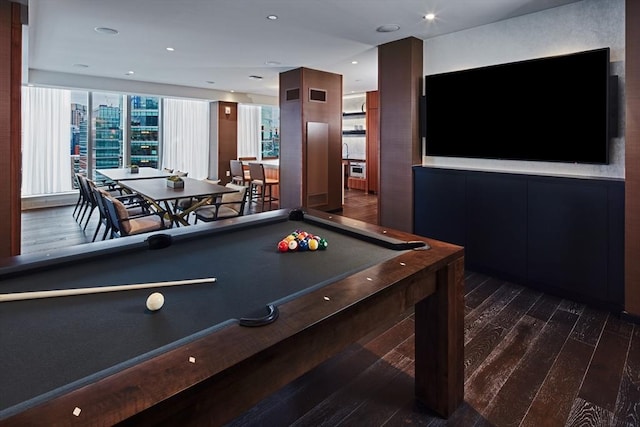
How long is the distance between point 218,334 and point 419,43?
14.3 ft

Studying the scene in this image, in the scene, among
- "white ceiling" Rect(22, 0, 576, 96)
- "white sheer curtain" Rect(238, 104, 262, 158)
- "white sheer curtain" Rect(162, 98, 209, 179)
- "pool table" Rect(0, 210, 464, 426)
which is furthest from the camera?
"white sheer curtain" Rect(238, 104, 262, 158)

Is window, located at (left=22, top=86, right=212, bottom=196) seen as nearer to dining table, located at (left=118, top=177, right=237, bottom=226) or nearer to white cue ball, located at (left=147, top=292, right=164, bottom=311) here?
dining table, located at (left=118, top=177, right=237, bottom=226)

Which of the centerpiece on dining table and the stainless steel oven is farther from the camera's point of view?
the stainless steel oven

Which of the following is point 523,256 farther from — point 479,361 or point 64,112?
point 64,112


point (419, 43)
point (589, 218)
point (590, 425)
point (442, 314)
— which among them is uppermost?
point (419, 43)

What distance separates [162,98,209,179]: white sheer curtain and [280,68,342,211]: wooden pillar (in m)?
4.13

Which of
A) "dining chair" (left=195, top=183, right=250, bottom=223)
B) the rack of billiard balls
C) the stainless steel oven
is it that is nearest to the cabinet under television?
"dining chair" (left=195, top=183, right=250, bottom=223)

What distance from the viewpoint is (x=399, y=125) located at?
180 inches

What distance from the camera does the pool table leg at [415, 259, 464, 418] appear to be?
184cm

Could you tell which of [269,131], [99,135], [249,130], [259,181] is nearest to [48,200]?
[99,135]

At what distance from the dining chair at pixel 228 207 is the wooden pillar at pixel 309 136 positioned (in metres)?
1.72

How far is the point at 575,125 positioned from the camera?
10.5ft

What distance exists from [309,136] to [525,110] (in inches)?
A: 143

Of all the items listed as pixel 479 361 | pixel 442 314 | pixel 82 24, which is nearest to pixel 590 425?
pixel 479 361
